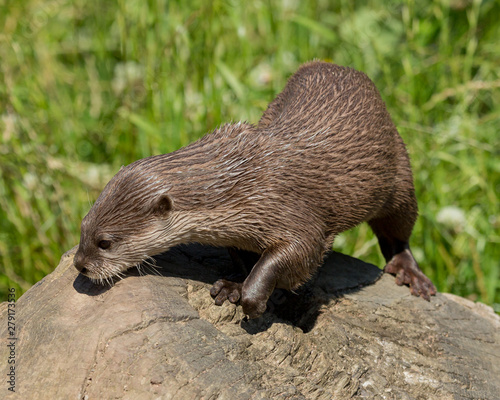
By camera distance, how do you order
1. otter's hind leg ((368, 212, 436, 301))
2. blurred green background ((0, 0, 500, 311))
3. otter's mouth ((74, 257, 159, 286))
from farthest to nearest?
blurred green background ((0, 0, 500, 311)) → otter's hind leg ((368, 212, 436, 301)) → otter's mouth ((74, 257, 159, 286))

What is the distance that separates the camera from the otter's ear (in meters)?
2.42

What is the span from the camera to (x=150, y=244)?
2453 mm

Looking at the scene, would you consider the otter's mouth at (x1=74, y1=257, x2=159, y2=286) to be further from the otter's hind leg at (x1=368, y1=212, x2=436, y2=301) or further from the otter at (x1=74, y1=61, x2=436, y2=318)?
the otter's hind leg at (x1=368, y1=212, x2=436, y2=301)

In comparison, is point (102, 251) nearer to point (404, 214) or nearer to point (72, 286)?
point (72, 286)

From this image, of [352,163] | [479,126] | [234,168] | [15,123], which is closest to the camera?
[234,168]

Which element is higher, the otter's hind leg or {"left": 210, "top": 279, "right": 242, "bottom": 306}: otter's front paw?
{"left": 210, "top": 279, "right": 242, "bottom": 306}: otter's front paw

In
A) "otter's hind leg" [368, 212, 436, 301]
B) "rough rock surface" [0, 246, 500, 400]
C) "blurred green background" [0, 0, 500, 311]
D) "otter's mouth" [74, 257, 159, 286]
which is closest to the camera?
"rough rock surface" [0, 246, 500, 400]

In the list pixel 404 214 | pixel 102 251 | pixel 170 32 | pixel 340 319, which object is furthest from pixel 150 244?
pixel 170 32

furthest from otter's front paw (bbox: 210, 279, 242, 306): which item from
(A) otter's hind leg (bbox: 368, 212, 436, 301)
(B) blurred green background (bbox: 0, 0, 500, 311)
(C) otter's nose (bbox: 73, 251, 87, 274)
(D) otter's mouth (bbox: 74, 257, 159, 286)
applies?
(B) blurred green background (bbox: 0, 0, 500, 311)

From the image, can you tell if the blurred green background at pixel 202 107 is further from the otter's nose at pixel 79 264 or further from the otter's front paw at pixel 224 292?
the otter's front paw at pixel 224 292

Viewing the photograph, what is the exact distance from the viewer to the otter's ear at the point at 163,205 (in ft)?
7.93

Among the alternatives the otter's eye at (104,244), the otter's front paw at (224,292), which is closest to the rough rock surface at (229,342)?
the otter's front paw at (224,292)

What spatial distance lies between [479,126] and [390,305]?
7.61 ft

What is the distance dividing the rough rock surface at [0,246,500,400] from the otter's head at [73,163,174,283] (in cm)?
8
